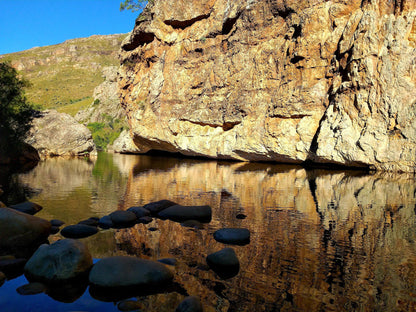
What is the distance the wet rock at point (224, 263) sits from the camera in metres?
5.84

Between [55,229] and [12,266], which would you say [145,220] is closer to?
[55,229]

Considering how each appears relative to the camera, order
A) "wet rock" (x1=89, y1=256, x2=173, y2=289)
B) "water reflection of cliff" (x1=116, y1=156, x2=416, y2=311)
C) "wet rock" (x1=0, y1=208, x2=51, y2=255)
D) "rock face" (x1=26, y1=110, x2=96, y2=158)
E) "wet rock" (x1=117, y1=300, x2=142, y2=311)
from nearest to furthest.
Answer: "wet rock" (x1=117, y1=300, x2=142, y2=311)
"water reflection of cliff" (x1=116, y1=156, x2=416, y2=311)
"wet rock" (x1=89, y1=256, x2=173, y2=289)
"wet rock" (x1=0, y1=208, x2=51, y2=255)
"rock face" (x1=26, y1=110, x2=96, y2=158)

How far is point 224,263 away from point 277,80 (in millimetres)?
30523

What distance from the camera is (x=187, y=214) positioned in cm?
992

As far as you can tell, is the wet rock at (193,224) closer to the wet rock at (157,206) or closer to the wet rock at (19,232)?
the wet rock at (157,206)

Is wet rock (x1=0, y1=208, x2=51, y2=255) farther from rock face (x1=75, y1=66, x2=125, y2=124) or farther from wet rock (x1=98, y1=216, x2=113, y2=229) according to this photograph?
rock face (x1=75, y1=66, x2=125, y2=124)

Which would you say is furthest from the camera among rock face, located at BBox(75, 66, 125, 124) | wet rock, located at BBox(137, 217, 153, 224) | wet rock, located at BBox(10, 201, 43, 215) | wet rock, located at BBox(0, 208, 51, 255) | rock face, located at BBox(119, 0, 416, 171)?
rock face, located at BBox(75, 66, 125, 124)

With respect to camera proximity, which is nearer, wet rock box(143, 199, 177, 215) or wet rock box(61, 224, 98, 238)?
wet rock box(61, 224, 98, 238)

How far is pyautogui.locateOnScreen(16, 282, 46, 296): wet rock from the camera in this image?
4961mm

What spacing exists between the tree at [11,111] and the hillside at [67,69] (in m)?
82.4

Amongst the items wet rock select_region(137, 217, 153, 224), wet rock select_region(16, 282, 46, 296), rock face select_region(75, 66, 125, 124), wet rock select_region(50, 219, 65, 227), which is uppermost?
rock face select_region(75, 66, 125, 124)

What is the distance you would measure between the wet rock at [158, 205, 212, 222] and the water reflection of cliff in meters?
0.41

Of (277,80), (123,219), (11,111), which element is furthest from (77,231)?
(11,111)

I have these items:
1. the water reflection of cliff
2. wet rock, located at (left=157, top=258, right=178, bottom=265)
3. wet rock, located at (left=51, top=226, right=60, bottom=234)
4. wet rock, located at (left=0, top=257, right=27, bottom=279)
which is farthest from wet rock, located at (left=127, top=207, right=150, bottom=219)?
wet rock, located at (left=0, top=257, right=27, bottom=279)
